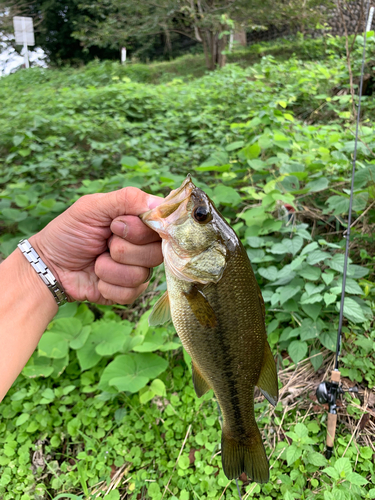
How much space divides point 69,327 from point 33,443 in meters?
0.82

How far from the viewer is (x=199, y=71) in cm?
1429

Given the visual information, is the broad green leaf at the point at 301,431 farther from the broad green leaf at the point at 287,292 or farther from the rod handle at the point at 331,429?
the broad green leaf at the point at 287,292

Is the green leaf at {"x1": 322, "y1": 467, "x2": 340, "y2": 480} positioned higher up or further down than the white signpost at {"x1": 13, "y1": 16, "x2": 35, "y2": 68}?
further down

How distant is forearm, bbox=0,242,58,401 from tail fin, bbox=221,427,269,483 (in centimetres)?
102

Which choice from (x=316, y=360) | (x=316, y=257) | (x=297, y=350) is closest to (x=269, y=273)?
(x=316, y=257)

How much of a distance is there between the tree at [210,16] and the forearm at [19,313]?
9457mm

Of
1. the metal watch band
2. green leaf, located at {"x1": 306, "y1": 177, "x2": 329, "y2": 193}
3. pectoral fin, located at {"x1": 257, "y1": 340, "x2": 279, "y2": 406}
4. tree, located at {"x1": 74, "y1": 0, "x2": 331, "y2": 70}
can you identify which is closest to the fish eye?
pectoral fin, located at {"x1": 257, "y1": 340, "x2": 279, "y2": 406}

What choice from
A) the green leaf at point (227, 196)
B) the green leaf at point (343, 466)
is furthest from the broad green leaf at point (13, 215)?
the green leaf at point (343, 466)

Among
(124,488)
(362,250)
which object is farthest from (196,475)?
(362,250)

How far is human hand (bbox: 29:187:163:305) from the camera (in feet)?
4.93

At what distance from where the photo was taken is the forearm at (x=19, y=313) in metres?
1.45

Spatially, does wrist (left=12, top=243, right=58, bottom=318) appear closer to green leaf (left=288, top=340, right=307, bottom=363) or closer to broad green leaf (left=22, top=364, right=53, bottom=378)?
broad green leaf (left=22, top=364, right=53, bottom=378)

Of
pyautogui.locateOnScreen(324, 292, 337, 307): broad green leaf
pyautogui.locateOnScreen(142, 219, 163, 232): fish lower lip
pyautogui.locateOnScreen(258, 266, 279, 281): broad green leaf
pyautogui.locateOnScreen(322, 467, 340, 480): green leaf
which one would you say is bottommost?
pyautogui.locateOnScreen(322, 467, 340, 480): green leaf

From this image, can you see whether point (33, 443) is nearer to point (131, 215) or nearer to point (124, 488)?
point (124, 488)
